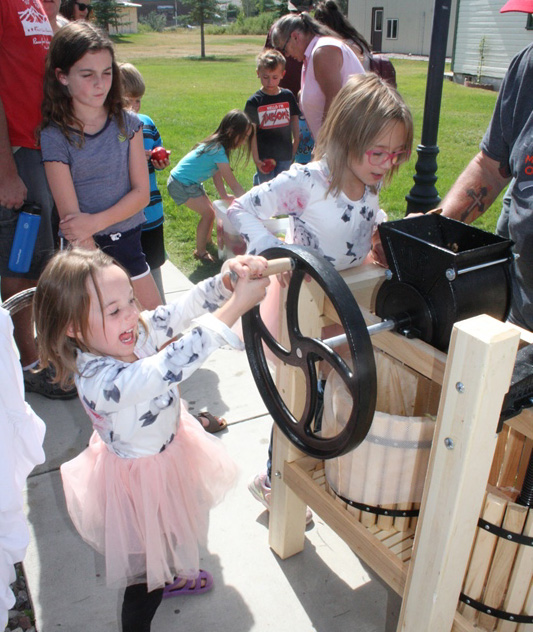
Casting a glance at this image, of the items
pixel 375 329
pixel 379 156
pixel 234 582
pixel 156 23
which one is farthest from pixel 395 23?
pixel 375 329

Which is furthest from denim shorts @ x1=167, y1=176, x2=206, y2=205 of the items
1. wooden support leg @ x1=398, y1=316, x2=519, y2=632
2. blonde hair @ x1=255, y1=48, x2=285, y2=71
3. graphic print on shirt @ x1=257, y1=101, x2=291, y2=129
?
wooden support leg @ x1=398, y1=316, x2=519, y2=632

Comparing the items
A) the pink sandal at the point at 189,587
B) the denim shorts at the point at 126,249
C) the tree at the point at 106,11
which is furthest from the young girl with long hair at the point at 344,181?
the tree at the point at 106,11

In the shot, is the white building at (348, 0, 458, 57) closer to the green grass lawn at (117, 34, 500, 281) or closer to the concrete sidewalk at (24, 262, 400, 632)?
the green grass lawn at (117, 34, 500, 281)

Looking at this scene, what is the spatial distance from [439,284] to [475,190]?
110 centimetres

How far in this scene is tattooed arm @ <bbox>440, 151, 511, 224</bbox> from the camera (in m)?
2.38

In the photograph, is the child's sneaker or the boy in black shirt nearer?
the child's sneaker

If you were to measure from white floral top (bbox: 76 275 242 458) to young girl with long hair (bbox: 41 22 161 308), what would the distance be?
914mm

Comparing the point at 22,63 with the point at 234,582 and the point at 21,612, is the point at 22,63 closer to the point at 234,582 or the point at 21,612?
the point at 21,612

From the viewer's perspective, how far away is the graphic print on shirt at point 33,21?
2.67 m

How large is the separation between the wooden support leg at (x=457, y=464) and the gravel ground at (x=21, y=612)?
4.37 feet

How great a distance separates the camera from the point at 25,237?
2830 mm

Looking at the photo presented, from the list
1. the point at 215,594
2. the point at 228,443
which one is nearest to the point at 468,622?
the point at 215,594

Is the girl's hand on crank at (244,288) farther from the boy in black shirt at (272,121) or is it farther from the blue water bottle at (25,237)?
the boy in black shirt at (272,121)

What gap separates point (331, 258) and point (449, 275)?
0.87 m
